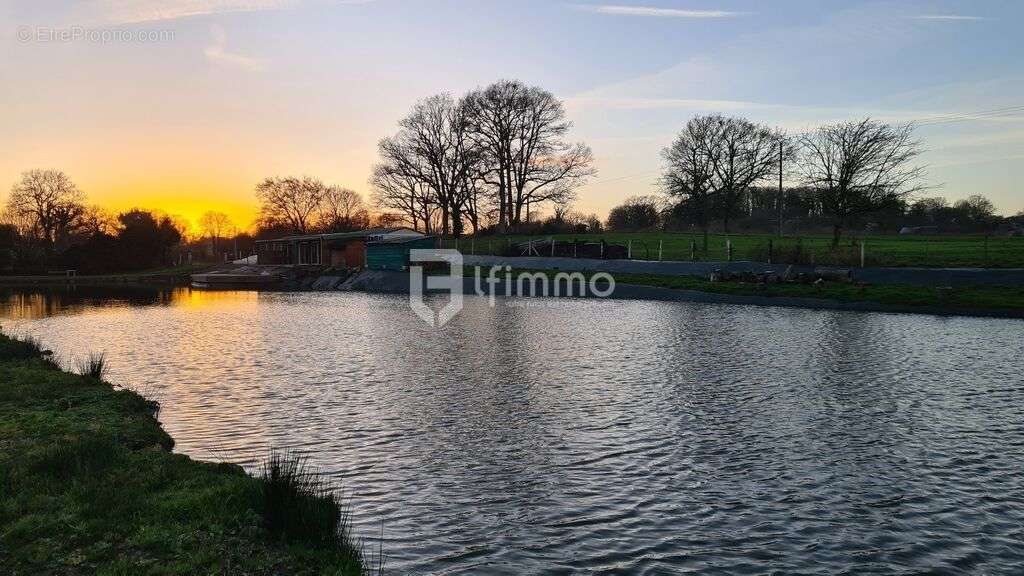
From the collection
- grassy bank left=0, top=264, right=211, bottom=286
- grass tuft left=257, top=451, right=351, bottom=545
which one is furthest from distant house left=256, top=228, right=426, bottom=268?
grass tuft left=257, top=451, right=351, bottom=545

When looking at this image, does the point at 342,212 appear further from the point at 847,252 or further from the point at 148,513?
the point at 148,513

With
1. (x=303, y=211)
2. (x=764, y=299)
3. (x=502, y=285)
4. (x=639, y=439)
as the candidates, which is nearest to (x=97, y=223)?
(x=303, y=211)

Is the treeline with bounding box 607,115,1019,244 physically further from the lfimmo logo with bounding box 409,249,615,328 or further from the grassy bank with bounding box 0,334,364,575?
the grassy bank with bounding box 0,334,364,575

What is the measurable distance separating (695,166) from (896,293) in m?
35.8

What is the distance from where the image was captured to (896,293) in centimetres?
3381

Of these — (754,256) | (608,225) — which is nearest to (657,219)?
(608,225)

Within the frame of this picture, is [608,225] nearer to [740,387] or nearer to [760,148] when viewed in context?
[760,148]

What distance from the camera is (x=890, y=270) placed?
37469 mm

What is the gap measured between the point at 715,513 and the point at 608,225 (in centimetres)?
8662

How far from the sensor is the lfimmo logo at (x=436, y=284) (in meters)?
33.1

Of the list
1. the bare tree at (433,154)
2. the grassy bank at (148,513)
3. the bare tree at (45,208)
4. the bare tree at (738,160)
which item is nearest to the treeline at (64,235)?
the bare tree at (45,208)

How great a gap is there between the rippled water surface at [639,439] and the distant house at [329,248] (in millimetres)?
48583

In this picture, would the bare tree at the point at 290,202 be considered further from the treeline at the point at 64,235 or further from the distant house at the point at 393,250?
the distant house at the point at 393,250

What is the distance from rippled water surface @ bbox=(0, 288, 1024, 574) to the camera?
6.62 metres
